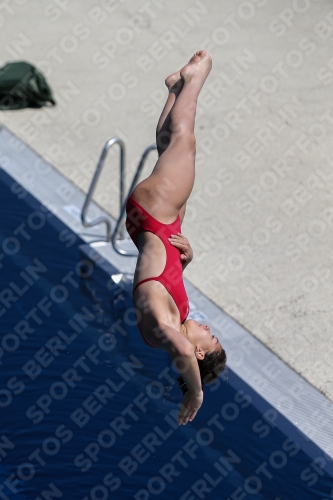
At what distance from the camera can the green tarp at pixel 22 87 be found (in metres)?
9.17

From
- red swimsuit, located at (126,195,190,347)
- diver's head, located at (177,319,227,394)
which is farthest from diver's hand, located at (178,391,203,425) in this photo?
red swimsuit, located at (126,195,190,347)

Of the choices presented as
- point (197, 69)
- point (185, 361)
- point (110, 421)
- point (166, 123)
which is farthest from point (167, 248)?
point (110, 421)

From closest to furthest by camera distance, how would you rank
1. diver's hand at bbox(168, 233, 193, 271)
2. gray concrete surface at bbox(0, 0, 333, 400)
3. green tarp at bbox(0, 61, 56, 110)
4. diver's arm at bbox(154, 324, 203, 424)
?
diver's arm at bbox(154, 324, 203, 424)
diver's hand at bbox(168, 233, 193, 271)
gray concrete surface at bbox(0, 0, 333, 400)
green tarp at bbox(0, 61, 56, 110)

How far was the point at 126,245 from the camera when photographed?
23.8ft

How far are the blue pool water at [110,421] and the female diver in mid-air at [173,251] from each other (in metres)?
0.70

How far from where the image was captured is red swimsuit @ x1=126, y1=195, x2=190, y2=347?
4.41 m

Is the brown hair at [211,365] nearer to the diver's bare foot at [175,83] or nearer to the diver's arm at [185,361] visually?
the diver's arm at [185,361]

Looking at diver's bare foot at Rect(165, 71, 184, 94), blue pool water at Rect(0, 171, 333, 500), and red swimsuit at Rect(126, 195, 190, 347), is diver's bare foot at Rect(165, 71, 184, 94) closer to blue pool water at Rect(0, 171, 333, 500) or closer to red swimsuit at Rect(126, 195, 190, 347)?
red swimsuit at Rect(126, 195, 190, 347)

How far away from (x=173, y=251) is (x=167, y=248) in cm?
6

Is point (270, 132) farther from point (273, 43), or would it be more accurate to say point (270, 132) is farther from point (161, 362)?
point (161, 362)

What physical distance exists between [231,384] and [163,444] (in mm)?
879

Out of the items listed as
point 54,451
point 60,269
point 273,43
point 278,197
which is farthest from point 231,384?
point 273,43

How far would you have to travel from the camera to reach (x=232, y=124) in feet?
31.4

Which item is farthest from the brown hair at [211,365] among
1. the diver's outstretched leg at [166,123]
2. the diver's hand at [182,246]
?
the diver's outstretched leg at [166,123]
